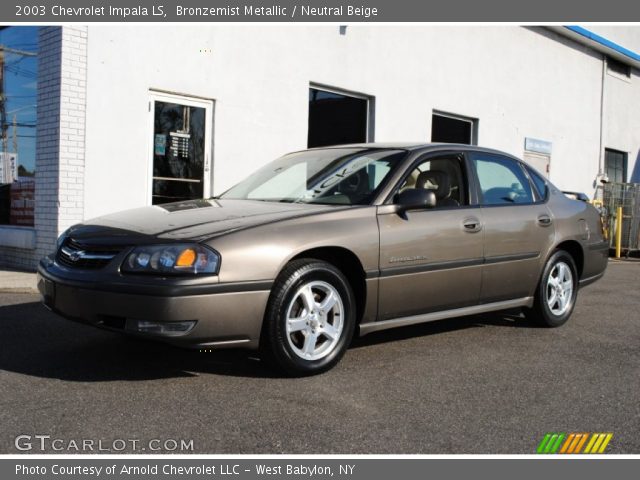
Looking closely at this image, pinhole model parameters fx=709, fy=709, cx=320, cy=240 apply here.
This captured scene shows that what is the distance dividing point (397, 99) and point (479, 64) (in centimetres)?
289

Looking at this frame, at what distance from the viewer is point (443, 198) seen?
5324 millimetres

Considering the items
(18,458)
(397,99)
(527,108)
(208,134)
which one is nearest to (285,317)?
(18,458)

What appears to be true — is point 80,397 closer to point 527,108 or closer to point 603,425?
point 603,425

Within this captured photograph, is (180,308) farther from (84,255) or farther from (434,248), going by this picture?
(434,248)

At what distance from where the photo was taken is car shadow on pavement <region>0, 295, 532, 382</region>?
168 inches

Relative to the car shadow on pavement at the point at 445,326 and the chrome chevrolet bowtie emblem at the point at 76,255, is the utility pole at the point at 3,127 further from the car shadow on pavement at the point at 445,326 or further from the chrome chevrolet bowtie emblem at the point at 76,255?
the car shadow on pavement at the point at 445,326

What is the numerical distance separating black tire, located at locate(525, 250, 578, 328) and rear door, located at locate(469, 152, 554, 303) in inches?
5.2

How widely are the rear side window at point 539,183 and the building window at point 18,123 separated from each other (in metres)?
6.38

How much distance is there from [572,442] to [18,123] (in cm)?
881

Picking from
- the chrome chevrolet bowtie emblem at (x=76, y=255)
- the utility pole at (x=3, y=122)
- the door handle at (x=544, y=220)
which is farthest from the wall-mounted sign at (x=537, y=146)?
the chrome chevrolet bowtie emblem at (x=76, y=255)

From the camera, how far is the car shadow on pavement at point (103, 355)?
426cm

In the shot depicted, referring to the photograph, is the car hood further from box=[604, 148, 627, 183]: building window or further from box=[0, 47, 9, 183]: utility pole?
box=[604, 148, 627, 183]: building window

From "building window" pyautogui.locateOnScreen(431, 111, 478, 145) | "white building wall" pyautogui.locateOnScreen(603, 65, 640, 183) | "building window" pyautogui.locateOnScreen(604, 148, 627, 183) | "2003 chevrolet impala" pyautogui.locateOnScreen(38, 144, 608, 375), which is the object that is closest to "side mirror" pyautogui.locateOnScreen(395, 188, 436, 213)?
"2003 chevrolet impala" pyautogui.locateOnScreen(38, 144, 608, 375)

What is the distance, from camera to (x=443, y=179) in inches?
213
